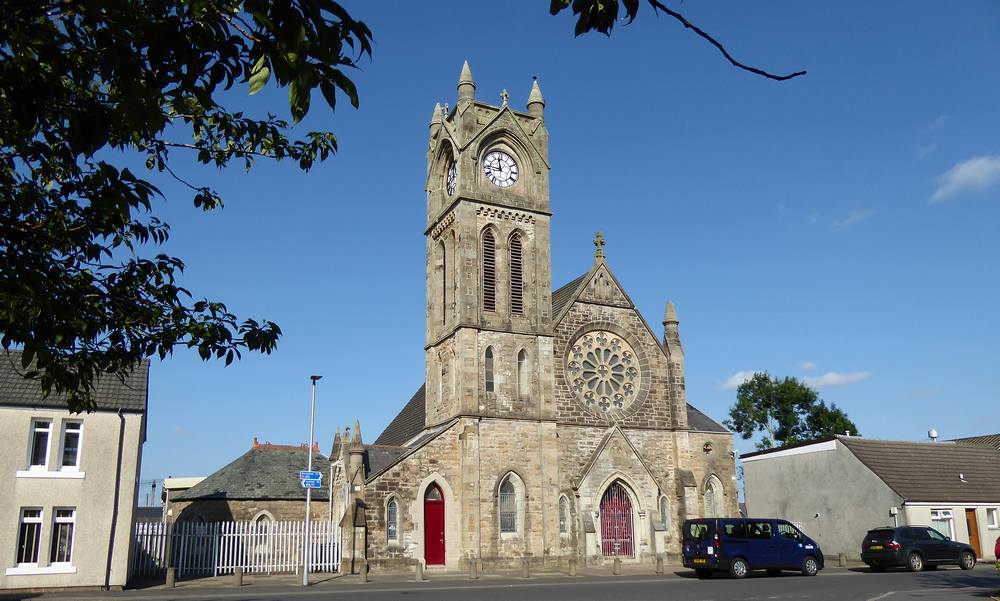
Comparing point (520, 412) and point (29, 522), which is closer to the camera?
point (29, 522)

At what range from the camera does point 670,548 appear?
33562mm

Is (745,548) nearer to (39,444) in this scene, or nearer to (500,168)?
(500,168)

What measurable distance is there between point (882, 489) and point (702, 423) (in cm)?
774

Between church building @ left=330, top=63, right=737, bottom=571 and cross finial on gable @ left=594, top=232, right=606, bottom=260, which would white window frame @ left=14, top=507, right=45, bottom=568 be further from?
cross finial on gable @ left=594, top=232, right=606, bottom=260

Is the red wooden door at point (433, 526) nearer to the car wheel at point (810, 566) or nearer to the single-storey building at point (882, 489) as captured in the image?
the car wheel at point (810, 566)

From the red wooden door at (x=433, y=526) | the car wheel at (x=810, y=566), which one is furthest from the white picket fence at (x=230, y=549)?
the car wheel at (x=810, y=566)

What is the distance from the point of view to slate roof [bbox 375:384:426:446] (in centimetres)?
4038

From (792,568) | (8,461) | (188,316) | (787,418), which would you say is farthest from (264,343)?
(787,418)

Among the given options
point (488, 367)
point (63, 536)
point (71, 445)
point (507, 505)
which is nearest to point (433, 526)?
point (507, 505)

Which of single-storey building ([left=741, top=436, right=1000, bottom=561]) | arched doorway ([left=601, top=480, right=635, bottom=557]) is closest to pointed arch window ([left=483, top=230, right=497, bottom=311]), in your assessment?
arched doorway ([left=601, top=480, right=635, bottom=557])

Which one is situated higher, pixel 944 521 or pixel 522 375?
pixel 522 375

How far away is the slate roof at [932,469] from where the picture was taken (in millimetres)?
34375

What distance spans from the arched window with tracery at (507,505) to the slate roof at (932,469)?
50.6 ft

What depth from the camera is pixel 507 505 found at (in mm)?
31594
